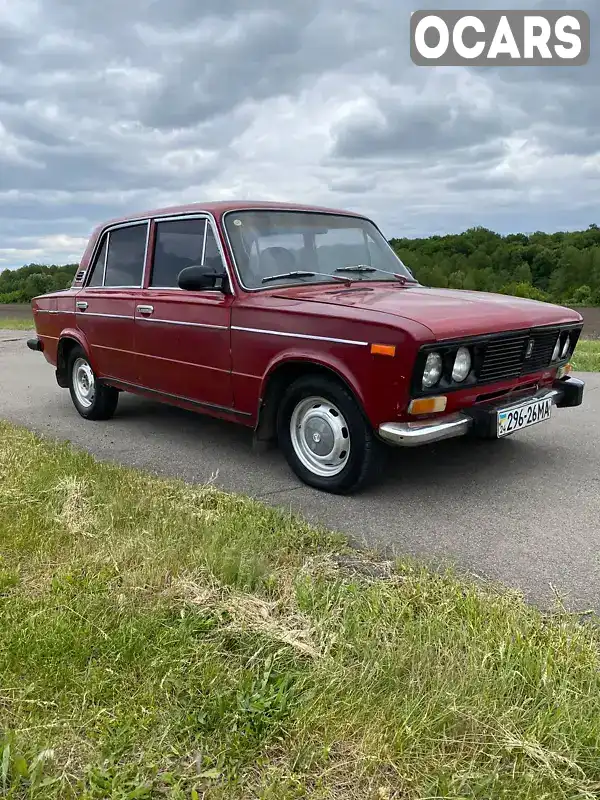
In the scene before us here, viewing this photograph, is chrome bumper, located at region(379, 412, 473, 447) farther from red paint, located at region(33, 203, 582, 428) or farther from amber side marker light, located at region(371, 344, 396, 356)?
amber side marker light, located at region(371, 344, 396, 356)

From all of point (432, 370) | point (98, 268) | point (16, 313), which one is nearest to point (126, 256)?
point (98, 268)

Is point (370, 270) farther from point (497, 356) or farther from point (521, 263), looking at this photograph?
point (521, 263)

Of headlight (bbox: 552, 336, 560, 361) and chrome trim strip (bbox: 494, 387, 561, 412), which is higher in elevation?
headlight (bbox: 552, 336, 560, 361)

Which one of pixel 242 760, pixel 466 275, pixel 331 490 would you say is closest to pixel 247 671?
pixel 242 760

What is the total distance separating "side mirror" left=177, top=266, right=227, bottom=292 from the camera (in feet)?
15.3

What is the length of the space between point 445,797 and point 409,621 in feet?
2.72

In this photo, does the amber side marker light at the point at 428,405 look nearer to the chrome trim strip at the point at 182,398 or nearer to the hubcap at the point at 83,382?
the chrome trim strip at the point at 182,398

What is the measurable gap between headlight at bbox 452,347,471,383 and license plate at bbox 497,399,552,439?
32 centimetres

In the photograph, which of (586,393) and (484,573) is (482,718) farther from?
(586,393)

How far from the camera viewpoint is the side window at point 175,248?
515 cm

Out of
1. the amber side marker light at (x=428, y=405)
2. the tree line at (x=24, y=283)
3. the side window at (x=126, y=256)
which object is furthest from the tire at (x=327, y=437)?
the tree line at (x=24, y=283)

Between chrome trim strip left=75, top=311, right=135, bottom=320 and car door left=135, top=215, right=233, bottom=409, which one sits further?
chrome trim strip left=75, top=311, right=135, bottom=320

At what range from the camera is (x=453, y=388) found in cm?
402

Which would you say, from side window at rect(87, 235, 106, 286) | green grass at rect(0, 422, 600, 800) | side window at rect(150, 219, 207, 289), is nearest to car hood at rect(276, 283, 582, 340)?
side window at rect(150, 219, 207, 289)
